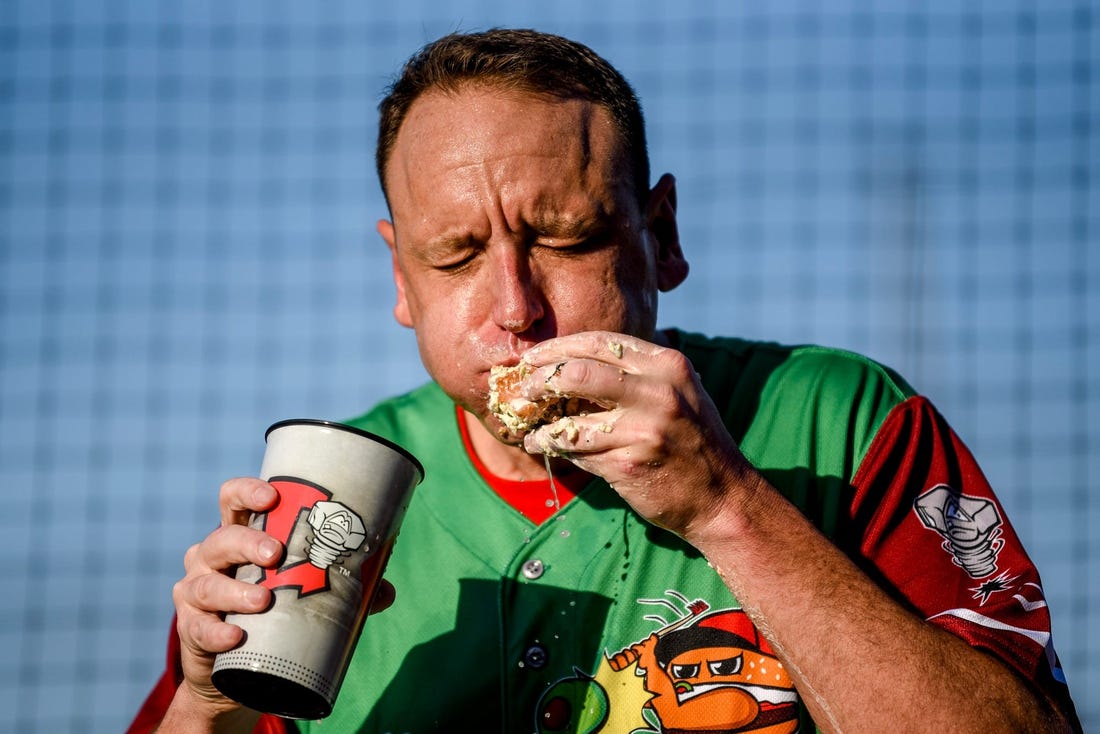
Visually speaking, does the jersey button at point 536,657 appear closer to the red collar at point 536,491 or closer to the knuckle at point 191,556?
the red collar at point 536,491

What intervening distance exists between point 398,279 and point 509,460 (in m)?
0.45

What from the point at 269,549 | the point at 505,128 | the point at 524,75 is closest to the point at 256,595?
the point at 269,549

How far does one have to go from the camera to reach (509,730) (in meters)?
1.92

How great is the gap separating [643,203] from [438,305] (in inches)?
17.4

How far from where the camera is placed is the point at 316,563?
1564 mm

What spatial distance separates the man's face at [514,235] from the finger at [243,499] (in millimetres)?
469

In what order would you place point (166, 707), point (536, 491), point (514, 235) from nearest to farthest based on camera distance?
point (514, 235) < point (166, 707) < point (536, 491)

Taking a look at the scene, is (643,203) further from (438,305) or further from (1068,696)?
(1068,696)

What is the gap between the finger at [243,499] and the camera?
160 centimetres

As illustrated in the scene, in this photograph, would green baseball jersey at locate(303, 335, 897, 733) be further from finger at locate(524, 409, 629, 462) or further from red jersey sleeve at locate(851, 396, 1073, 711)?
finger at locate(524, 409, 629, 462)

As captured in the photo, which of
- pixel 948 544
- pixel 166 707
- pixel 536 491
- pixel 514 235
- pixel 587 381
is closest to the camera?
pixel 587 381

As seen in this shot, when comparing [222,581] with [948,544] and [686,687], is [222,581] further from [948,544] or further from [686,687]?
[948,544]

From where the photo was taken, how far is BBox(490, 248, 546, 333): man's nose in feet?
6.10

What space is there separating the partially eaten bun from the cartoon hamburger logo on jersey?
42 cm
